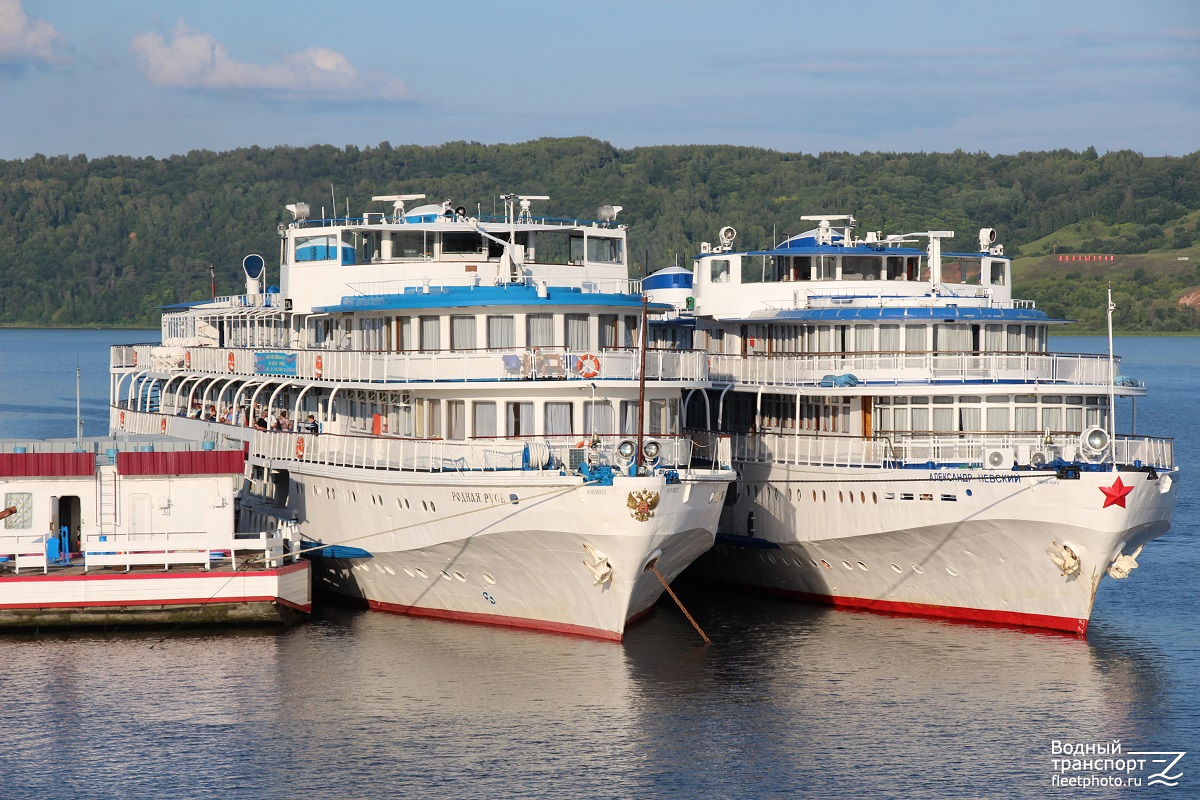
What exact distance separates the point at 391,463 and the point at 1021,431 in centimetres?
1667

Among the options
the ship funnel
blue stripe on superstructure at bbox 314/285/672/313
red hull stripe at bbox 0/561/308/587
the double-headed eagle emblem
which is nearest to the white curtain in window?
blue stripe on superstructure at bbox 314/285/672/313

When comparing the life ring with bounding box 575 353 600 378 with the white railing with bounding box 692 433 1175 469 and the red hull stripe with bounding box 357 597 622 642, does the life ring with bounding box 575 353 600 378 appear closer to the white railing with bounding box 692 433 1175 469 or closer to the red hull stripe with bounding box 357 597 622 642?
the red hull stripe with bounding box 357 597 622 642

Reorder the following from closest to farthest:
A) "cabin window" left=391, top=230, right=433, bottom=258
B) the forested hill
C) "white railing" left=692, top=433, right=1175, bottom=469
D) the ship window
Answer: "white railing" left=692, top=433, right=1175, bottom=469 → "cabin window" left=391, top=230, right=433, bottom=258 → the ship window → the forested hill

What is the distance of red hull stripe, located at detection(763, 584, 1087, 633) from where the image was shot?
42.9 meters

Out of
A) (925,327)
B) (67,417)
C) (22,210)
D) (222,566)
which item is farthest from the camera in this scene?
(22,210)

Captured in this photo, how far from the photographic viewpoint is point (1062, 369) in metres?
45.5

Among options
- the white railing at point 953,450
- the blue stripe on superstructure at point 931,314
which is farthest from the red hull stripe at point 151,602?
the blue stripe on superstructure at point 931,314

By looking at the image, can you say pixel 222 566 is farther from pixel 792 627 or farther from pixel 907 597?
pixel 907 597

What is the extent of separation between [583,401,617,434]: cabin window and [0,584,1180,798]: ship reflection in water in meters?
5.22

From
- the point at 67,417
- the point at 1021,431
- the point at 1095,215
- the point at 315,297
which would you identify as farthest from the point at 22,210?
the point at 1021,431

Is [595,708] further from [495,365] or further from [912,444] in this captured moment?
[912,444]

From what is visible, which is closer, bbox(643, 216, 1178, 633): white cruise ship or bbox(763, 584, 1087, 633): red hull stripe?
bbox(643, 216, 1178, 633): white cruise ship

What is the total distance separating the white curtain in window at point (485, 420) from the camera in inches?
1651

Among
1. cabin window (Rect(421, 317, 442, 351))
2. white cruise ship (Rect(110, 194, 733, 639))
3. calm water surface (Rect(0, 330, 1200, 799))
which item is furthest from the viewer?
cabin window (Rect(421, 317, 442, 351))
